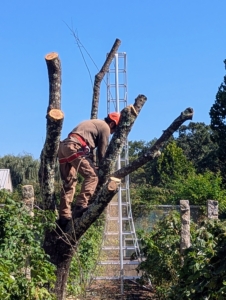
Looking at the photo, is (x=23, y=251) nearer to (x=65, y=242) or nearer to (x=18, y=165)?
(x=65, y=242)

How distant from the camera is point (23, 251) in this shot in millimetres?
5840

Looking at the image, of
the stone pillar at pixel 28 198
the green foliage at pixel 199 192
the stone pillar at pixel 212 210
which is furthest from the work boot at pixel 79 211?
the green foliage at pixel 199 192

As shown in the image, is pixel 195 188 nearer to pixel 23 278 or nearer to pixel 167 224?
pixel 167 224

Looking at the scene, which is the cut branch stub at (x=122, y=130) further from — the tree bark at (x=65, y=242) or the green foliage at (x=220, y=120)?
the green foliage at (x=220, y=120)

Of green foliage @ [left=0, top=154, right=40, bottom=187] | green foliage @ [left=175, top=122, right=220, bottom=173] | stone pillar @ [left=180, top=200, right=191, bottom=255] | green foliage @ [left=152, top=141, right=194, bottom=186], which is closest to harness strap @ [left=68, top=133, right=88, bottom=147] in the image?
stone pillar @ [left=180, top=200, right=191, bottom=255]

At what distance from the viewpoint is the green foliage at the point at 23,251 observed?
557 centimetres

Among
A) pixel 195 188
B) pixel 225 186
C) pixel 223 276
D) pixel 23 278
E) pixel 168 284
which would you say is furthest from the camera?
pixel 225 186

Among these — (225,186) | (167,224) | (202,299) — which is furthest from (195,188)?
(202,299)

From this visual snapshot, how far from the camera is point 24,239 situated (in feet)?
19.3

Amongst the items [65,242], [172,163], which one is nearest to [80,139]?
[65,242]

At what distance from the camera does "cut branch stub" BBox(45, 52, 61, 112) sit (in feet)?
19.1

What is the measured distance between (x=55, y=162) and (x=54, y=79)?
0.85 meters

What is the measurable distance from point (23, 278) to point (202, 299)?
178 cm

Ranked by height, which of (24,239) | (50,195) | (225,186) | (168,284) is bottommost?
(168,284)
